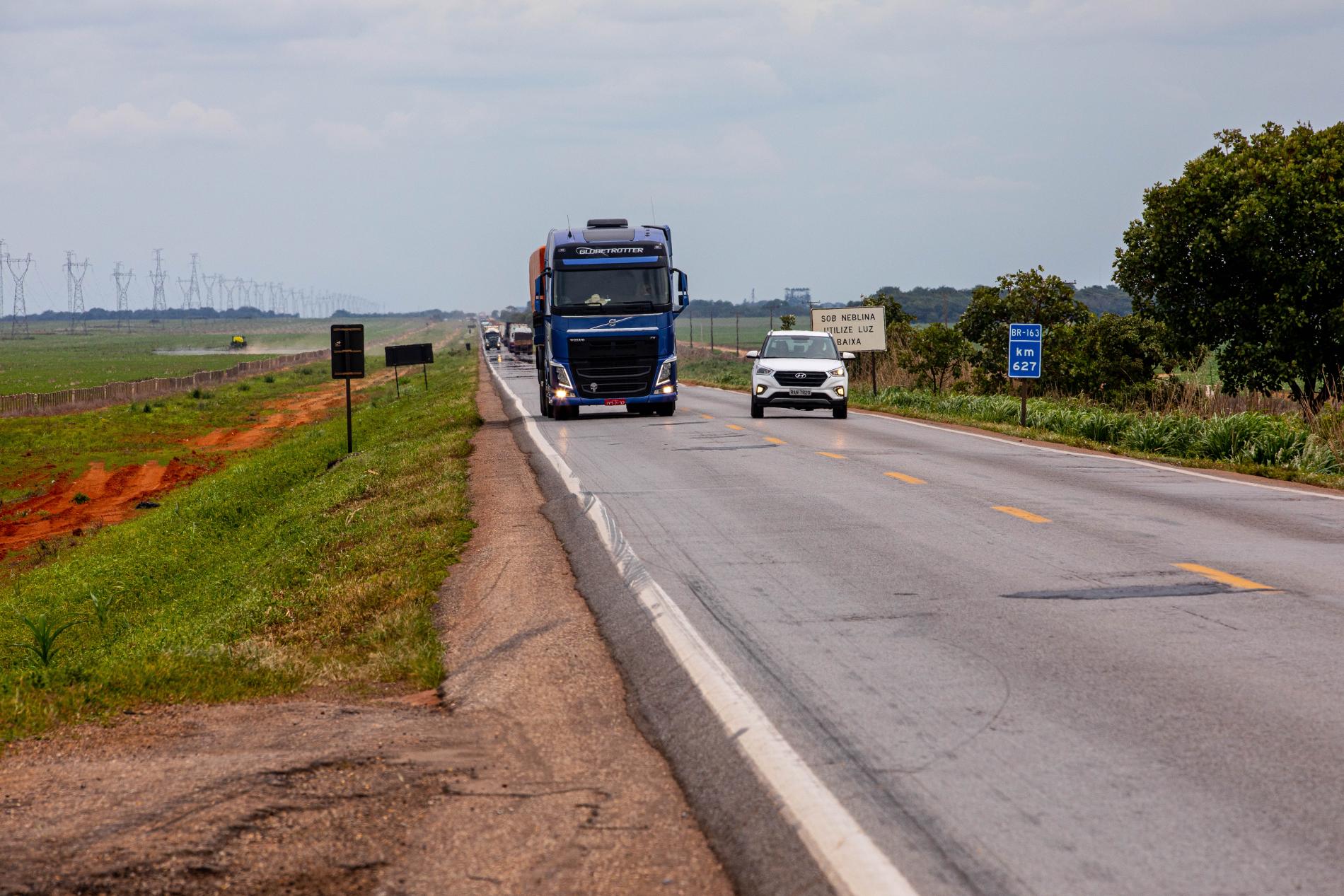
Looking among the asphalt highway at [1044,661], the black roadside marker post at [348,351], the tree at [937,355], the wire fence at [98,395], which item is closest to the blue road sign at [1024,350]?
the asphalt highway at [1044,661]

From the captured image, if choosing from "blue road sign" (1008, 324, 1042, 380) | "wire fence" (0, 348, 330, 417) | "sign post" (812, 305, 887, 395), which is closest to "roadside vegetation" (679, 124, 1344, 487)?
"blue road sign" (1008, 324, 1042, 380)

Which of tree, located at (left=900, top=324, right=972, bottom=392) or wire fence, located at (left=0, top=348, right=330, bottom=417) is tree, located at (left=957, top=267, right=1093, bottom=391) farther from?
wire fence, located at (left=0, top=348, right=330, bottom=417)

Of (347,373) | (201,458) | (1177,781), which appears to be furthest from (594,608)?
(201,458)

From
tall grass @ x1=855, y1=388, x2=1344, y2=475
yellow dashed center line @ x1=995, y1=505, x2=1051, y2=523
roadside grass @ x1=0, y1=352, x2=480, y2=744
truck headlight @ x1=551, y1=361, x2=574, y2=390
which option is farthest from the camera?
truck headlight @ x1=551, y1=361, x2=574, y2=390

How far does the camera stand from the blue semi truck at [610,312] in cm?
2658

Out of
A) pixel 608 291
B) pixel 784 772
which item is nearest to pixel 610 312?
pixel 608 291

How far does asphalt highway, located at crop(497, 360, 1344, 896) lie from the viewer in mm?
4527

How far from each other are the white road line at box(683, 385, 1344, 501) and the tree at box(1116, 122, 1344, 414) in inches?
253

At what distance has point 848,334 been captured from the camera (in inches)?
1447

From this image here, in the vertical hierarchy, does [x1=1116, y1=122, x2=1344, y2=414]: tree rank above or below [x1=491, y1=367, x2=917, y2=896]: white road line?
above

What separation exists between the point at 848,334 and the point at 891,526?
25129 millimetres

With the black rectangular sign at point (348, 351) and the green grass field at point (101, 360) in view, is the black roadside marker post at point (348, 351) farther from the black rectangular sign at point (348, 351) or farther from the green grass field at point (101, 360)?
the green grass field at point (101, 360)

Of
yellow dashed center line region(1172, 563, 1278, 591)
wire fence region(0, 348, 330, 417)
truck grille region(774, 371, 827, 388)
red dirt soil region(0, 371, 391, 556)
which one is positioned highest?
truck grille region(774, 371, 827, 388)

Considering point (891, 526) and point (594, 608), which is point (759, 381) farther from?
point (594, 608)
